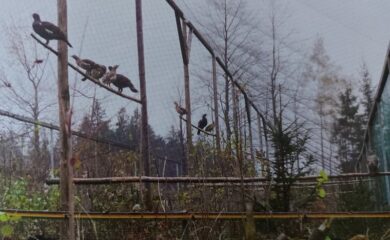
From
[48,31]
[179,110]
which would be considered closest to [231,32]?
[179,110]

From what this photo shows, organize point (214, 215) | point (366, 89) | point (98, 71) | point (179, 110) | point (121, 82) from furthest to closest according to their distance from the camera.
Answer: point (366, 89) < point (179, 110) < point (121, 82) < point (98, 71) < point (214, 215)

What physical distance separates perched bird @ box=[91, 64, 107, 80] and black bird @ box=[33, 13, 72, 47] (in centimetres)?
86

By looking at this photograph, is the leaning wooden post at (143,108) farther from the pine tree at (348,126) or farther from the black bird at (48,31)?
the pine tree at (348,126)

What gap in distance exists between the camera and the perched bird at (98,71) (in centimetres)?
565

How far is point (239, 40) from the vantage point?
35.2 feet

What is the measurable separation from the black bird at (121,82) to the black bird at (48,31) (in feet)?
4.15

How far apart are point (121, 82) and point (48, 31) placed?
1515 millimetres

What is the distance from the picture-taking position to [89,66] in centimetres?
561

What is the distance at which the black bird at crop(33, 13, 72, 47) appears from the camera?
443 centimetres

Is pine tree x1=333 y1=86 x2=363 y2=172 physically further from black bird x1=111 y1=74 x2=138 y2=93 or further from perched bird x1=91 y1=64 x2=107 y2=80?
perched bird x1=91 y1=64 x2=107 y2=80

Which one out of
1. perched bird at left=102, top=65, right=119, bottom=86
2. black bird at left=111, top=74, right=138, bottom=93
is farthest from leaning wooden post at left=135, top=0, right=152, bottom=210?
perched bird at left=102, top=65, right=119, bottom=86

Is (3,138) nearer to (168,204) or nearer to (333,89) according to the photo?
(168,204)

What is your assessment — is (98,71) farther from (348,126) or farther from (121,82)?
(348,126)

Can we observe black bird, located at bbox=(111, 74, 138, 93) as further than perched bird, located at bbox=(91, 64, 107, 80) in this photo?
Yes
